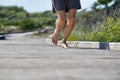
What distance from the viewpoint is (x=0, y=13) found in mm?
113312

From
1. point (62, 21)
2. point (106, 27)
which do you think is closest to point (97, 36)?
point (106, 27)

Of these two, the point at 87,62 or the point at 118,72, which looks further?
the point at 87,62

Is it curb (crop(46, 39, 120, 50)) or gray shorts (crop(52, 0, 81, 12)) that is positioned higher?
gray shorts (crop(52, 0, 81, 12))

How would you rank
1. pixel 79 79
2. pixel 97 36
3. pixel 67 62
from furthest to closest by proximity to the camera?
pixel 97 36 < pixel 67 62 < pixel 79 79

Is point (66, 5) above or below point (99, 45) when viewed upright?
above

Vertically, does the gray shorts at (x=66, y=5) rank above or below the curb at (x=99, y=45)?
above

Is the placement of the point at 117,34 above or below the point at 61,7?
below

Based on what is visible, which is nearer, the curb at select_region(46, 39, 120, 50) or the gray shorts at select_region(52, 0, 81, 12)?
the curb at select_region(46, 39, 120, 50)

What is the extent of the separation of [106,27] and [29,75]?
21.9 ft

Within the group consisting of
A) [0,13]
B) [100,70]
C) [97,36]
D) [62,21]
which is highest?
[100,70]

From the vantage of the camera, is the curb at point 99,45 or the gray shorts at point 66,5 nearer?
the curb at point 99,45

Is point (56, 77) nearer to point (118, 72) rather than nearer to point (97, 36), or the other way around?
point (118, 72)

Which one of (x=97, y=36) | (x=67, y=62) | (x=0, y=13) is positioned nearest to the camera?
(x=67, y=62)

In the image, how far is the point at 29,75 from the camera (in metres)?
4.04
